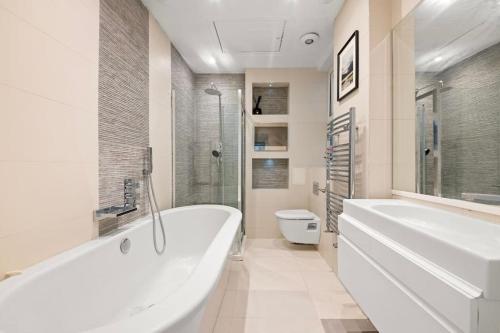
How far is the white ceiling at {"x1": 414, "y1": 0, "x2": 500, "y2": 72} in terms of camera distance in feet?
3.27

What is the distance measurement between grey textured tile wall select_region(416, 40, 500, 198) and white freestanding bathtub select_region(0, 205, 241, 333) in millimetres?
1211

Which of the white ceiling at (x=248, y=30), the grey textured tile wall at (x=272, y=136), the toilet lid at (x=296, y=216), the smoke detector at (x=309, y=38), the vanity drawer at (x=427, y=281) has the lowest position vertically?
the toilet lid at (x=296, y=216)

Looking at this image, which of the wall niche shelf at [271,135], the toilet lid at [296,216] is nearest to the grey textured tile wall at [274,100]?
the wall niche shelf at [271,135]

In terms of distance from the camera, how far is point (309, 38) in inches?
93.8

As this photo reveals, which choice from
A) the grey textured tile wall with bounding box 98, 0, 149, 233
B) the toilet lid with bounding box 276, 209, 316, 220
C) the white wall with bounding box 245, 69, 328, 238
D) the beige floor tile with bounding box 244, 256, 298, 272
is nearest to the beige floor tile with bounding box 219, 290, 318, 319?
the beige floor tile with bounding box 244, 256, 298, 272

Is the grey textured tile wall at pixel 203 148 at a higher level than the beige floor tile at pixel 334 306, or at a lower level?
higher

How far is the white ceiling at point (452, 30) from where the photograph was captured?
3.27ft

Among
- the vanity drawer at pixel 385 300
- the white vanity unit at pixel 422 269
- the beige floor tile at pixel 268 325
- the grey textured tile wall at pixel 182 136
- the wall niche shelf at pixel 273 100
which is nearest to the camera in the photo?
the white vanity unit at pixel 422 269

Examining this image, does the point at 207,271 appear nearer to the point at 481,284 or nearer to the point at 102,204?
the point at 481,284

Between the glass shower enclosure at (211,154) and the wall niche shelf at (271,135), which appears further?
the wall niche shelf at (271,135)

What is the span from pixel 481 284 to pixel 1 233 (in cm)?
158

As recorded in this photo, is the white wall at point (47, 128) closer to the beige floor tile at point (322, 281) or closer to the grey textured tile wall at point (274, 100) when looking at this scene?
the beige floor tile at point (322, 281)

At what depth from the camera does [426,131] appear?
1.36 m

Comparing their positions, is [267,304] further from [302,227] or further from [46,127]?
[46,127]
